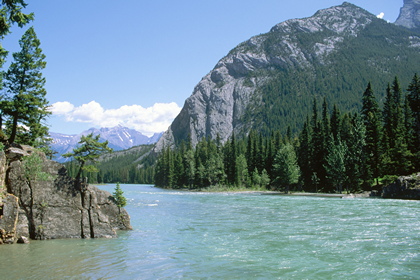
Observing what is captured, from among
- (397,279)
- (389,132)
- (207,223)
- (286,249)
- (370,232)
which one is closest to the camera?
(397,279)

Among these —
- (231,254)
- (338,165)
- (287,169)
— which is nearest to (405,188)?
(338,165)

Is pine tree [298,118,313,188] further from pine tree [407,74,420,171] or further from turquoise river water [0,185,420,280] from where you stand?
turquoise river water [0,185,420,280]

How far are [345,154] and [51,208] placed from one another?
225 ft

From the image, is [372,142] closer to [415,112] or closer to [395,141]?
[395,141]

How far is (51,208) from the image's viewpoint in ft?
61.2

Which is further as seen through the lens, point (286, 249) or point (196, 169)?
point (196, 169)

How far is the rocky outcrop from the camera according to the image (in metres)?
48.6

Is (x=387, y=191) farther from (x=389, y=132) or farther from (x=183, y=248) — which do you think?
(x=183, y=248)

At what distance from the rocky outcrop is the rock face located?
156 ft

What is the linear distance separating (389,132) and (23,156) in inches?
2914

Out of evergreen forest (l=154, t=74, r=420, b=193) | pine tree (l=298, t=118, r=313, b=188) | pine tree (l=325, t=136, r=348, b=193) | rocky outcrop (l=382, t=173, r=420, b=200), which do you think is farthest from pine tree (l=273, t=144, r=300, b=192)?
rocky outcrop (l=382, t=173, r=420, b=200)

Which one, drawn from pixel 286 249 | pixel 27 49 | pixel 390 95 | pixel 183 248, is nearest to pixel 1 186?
pixel 183 248

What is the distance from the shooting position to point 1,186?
17.2 meters

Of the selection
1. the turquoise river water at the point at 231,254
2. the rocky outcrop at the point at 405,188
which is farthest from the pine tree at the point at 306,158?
the turquoise river water at the point at 231,254
